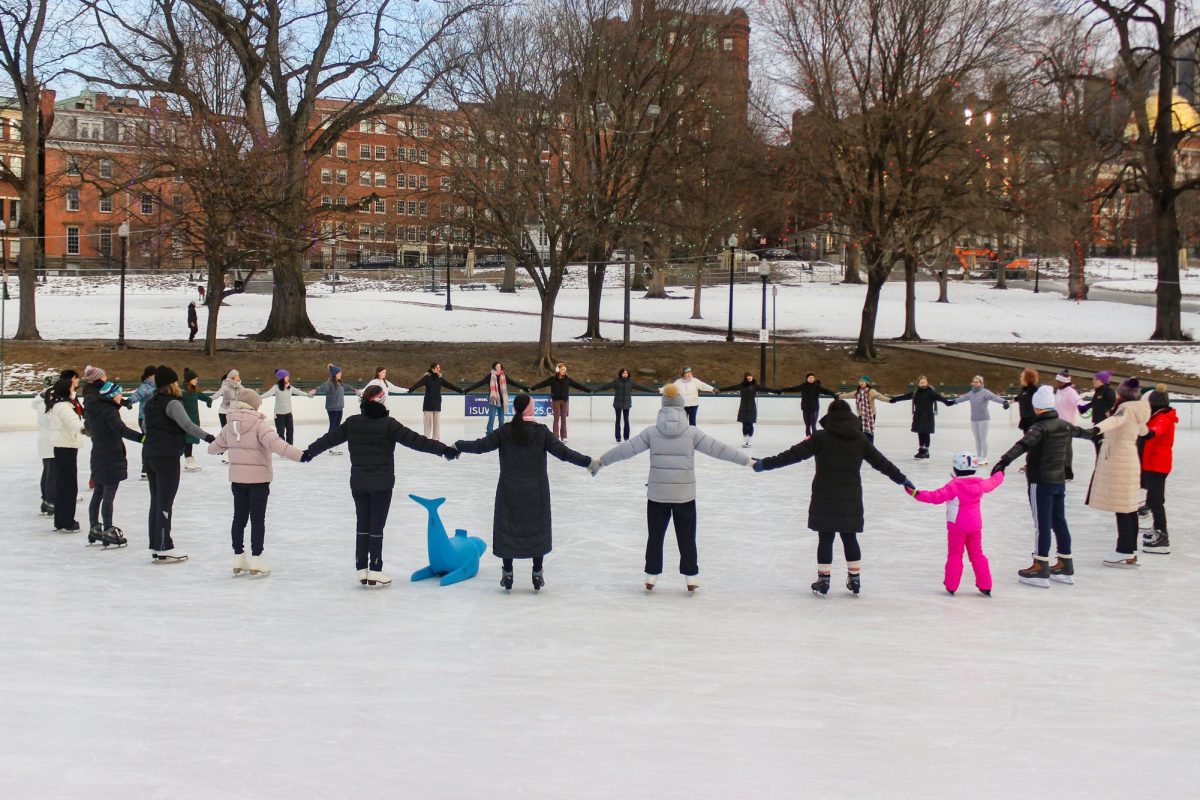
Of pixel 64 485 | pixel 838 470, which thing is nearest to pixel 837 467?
pixel 838 470

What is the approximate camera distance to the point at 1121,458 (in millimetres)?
9961

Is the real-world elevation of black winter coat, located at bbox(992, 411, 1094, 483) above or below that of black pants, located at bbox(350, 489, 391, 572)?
above

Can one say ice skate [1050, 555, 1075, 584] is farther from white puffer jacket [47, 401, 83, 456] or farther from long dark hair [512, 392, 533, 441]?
white puffer jacket [47, 401, 83, 456]

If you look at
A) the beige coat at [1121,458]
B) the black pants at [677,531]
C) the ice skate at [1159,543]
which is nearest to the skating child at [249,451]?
the black pants at [677,531]

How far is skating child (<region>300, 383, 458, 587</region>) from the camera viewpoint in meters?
8.94

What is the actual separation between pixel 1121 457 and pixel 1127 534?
0.86m

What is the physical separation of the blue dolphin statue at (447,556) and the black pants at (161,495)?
216cm

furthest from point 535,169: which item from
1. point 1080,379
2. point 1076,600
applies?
point 1076,600

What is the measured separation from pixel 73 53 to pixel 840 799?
112 ft

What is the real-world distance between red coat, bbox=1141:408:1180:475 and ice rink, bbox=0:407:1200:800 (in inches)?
34.9

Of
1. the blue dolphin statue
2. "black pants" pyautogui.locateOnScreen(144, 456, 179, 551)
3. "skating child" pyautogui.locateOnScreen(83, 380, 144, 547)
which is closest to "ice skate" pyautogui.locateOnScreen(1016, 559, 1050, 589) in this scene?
the blue dolphin statue

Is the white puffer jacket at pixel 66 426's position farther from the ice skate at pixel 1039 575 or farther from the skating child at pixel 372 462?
the ice skate at pixel 1039 575

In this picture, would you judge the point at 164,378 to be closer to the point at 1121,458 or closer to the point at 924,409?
the point at 1121,458

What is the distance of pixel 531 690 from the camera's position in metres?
6.57
